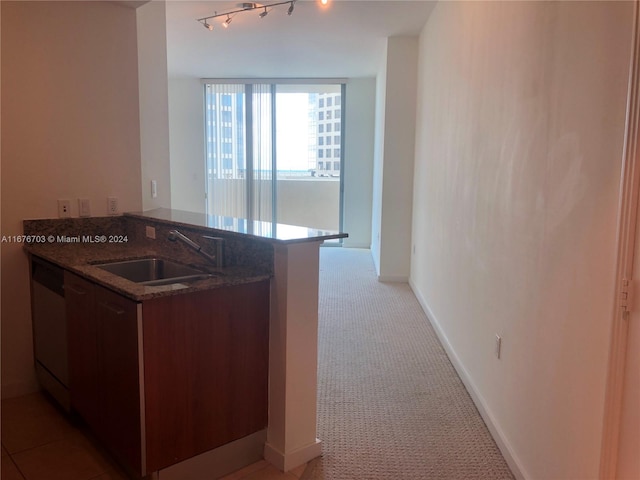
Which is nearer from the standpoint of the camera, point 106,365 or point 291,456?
point 106,365

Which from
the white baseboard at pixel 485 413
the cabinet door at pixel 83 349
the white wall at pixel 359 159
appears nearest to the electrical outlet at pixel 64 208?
the cabinet door at pixel 83 349

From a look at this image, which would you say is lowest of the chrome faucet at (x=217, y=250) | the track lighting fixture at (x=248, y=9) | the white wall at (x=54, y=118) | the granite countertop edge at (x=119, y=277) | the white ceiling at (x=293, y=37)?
the granite countertop edge at (x=119, y=277)

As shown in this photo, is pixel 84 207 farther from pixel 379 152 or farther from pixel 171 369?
pixel 379 152

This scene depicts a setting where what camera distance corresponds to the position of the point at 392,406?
2.68 metres

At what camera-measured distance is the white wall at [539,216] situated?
141 cm

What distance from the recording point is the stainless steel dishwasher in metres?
2.42

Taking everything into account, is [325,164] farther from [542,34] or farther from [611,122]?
[611,122]

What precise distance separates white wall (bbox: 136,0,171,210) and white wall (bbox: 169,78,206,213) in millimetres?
4766

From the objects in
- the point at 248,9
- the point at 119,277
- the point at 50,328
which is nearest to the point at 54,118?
the point at 50,328

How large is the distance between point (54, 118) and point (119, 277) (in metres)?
1.37

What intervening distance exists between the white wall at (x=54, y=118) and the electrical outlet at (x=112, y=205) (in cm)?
3

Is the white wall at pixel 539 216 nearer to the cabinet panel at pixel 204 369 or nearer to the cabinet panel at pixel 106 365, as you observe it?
the cabinet panel at pixel 204 369

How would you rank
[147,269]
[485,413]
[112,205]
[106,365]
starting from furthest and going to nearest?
[112,205]
[147,269]
[485,413]
[106,365]

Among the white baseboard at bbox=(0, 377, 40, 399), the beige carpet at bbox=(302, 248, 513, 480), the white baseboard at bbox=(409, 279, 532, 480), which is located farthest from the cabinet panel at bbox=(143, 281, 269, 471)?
the white baseboard at bbox=(0, 377, 40, 399)
